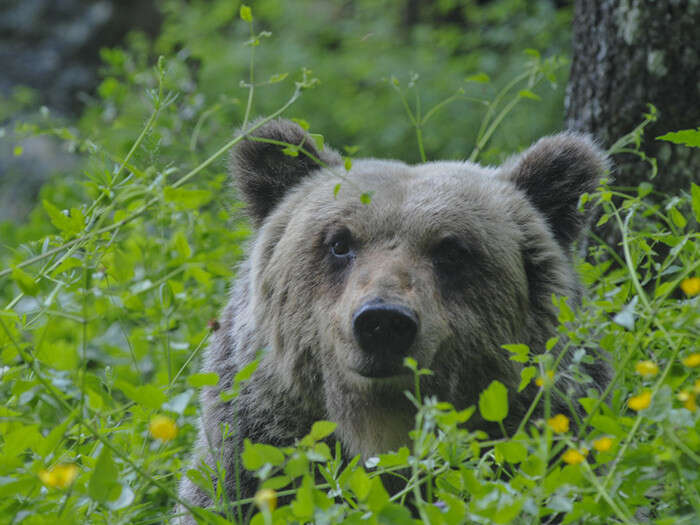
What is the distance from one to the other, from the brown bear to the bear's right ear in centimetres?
2

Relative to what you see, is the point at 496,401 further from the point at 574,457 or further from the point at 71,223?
the point at 71,223

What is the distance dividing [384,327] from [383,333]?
0.02m

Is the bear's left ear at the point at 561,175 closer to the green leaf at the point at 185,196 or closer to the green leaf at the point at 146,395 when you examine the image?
the green leaf at the point at 185,196

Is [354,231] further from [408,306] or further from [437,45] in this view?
[437,45]

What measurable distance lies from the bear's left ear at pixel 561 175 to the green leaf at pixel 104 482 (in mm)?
2354

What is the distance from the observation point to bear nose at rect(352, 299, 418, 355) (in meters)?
2.82

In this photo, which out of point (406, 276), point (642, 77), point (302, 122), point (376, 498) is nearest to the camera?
point (376, 498)

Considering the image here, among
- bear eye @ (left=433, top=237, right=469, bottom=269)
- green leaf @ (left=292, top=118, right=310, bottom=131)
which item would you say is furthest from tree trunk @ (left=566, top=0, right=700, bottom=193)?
green leaf @ (left=292, top=118, right=310, bottom=131)

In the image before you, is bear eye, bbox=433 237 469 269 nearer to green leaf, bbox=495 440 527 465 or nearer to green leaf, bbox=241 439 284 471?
green leaf, bbox=495 440 527 465

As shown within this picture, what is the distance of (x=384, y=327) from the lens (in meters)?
2.85

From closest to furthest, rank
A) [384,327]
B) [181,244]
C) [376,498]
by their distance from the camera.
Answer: [376,498] < [181,244] < [384,327]

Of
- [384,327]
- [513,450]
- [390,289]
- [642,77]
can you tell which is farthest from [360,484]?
[642,77]

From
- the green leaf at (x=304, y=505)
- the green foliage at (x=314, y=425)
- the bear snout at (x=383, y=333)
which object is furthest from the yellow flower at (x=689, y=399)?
the bear snout at (x=383, y=333)

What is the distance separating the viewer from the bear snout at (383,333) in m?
2.82
